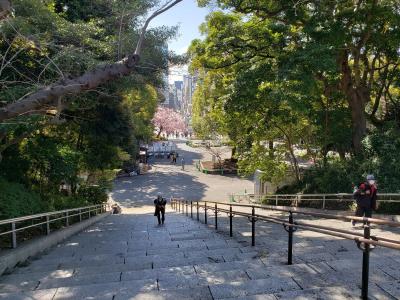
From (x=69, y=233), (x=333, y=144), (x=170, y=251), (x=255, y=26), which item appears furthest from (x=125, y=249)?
(x=333, y=144)

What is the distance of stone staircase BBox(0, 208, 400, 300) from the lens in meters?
4.15

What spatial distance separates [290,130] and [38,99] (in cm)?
1636

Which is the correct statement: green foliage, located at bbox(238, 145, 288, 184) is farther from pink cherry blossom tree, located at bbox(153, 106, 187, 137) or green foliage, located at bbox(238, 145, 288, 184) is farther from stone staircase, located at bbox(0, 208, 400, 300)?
pink cherry blossom tree, located at bbox(153, 106, 187, 137)

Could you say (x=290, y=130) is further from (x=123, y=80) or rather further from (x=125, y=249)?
(x=125, y=249)

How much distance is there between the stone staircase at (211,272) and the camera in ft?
13.6

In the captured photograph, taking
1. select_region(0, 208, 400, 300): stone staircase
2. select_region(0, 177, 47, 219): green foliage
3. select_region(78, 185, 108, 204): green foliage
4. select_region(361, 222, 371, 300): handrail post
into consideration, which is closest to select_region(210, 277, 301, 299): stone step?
select_region(0, 208, 400, 300): stone staircase

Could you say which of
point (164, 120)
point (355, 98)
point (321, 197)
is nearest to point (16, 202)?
point (321, 197)

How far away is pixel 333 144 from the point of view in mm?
18453

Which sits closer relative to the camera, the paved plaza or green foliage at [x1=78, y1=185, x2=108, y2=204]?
the paved plaza

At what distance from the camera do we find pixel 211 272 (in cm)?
512

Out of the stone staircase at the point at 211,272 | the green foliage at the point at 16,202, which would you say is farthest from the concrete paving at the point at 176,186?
the stone staircase at the point at 211,272

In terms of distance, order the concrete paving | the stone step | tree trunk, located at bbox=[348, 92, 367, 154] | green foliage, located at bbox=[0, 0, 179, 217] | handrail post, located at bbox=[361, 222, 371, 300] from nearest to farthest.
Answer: handrail post, located at bbox=[361, 222, 371, 300]
the stone step
green foliage, located at bbox=[0, 0, 179, 217]
tree trunk, located at bbox=[348, 92, 367, 154]
the concrete paving

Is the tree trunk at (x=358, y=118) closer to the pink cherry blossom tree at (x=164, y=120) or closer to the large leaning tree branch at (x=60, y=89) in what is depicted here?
the large leaning tree branch at (x=60, y=89)

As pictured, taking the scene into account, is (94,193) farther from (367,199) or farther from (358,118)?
(367,199)
